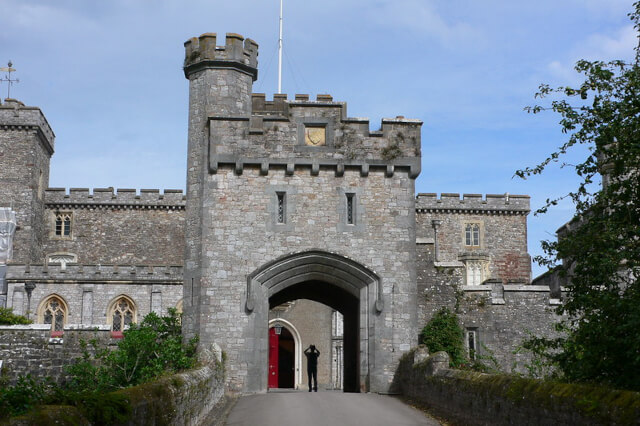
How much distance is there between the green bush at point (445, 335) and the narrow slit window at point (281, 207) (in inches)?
194

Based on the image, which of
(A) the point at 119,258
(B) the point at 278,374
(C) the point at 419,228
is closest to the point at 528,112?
(B) the point at 278,374

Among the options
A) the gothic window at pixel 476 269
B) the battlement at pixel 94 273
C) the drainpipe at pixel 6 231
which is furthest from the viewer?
the gothic window at pixel 476 269

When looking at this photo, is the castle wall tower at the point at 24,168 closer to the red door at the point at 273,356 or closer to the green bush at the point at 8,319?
the green bush at the point at 8,319

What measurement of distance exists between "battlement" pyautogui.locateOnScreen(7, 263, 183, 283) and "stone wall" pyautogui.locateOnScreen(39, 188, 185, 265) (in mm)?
4132

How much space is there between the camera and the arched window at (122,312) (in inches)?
1369

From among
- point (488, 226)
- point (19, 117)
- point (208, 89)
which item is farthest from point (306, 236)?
point (19, 117)

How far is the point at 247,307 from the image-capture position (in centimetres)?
1777

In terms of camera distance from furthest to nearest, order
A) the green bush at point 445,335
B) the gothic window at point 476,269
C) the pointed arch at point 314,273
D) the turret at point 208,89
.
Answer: the gothic window at point 476,269 < the green bush at point 445,335 < the turret at point 208,89 < the pointed arch at point 314,273

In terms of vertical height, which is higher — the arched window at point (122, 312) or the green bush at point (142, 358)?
the arched window at point (122, 312)

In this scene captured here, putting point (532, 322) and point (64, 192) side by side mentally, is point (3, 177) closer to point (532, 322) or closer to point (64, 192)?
point (64, 192)

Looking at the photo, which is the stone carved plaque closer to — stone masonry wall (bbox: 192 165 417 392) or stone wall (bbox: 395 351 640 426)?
stone masonry wall (bbox: 192 165 417 392)

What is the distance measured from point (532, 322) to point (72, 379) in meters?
11.9

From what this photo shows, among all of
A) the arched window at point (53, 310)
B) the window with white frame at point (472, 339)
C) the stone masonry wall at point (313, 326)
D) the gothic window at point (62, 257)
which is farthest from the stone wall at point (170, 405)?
the gothic window at point (62, 257)

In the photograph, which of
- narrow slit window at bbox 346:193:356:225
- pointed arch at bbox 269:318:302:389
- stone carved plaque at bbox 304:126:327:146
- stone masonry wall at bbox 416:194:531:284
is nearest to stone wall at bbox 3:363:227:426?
narrow slit window at bbox 346:193:356:225
